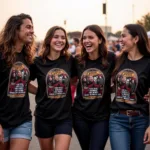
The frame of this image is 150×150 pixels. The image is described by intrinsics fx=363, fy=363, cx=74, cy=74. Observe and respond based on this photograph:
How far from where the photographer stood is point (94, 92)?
452 centimetres

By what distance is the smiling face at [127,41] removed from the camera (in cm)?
446

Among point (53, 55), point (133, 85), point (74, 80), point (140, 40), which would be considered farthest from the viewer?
point (74, 80)

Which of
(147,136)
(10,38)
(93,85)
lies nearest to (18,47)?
(10,38)

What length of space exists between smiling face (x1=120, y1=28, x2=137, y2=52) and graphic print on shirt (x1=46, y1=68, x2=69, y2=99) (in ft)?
2.79

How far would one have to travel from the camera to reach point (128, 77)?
14.1 feet

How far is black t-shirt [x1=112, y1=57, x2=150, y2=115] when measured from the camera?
4.29 metres

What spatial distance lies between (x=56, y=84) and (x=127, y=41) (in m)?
1.03

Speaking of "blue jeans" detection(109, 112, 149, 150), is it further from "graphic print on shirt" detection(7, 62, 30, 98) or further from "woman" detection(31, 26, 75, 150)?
"graphic print on shirt" detection(7, 62, 30, 98)

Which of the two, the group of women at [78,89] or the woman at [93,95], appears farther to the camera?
the woman at [93,95]

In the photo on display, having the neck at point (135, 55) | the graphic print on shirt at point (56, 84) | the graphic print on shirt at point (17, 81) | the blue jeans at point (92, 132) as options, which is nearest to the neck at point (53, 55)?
the graphic print on shirt at point (56, 84)

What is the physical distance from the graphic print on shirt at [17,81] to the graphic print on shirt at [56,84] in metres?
0.32

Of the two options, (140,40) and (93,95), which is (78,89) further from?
(140,40)

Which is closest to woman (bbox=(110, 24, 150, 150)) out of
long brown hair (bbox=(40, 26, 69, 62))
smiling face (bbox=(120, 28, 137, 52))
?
smiling face (bbox=(120, 28, 137, 52))

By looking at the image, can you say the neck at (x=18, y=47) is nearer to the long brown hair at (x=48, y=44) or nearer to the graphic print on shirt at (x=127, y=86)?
the long brown hair at (x=48, y=44)
